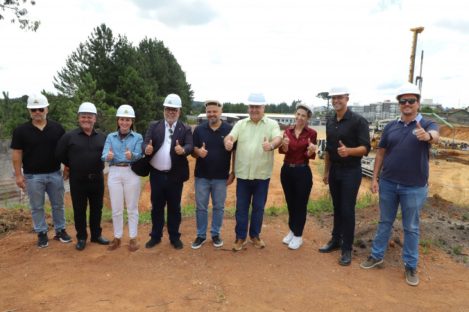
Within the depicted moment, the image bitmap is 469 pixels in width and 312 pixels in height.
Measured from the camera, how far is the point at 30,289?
3705 mm

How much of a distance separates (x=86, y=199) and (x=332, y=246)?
353cm

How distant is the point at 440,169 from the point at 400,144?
21969 millimetres

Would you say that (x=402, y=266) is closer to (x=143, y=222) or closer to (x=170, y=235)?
(x=170, y=235)

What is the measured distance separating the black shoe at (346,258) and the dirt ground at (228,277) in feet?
0.26

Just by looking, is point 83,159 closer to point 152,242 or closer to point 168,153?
point 168,153

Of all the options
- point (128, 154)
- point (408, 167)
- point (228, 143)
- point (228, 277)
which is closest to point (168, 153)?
point (128, 154)

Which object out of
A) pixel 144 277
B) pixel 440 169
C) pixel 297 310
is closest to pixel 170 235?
pixel 144 277

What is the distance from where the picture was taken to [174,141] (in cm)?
447

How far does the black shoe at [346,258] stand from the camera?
4.34 meters

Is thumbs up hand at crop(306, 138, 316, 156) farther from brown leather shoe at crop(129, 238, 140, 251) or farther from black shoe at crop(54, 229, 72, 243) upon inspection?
black shoe at crop(54, 229, 72, 243)

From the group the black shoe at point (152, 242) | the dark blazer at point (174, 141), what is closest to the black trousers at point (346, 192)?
the dark blazer at point (174, 141)

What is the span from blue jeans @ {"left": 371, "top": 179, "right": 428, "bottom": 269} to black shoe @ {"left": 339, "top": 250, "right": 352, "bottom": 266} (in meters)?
0.32

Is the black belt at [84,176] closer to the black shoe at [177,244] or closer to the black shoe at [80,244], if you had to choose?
the black shoe at [80,244]

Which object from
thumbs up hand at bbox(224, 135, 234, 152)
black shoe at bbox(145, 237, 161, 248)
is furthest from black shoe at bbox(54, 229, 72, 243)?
thumbs up hand at bbox(224, 135, 234, 152)
